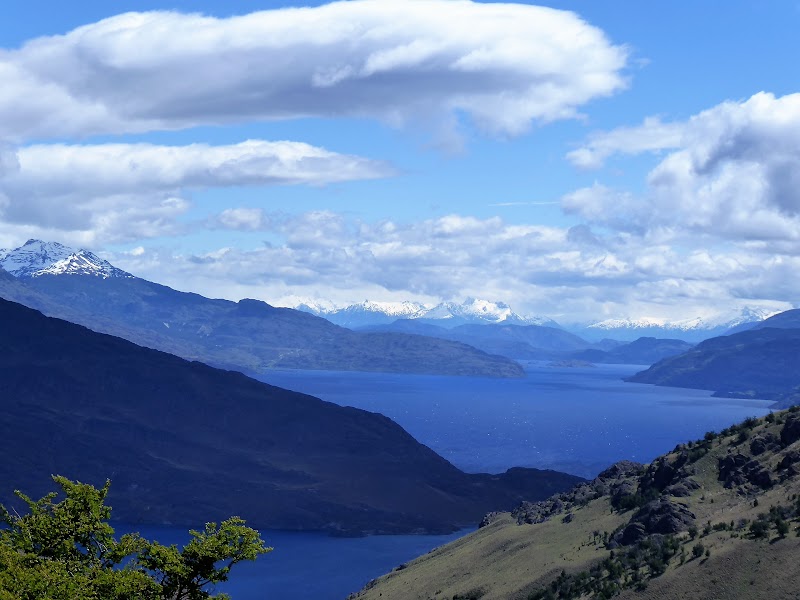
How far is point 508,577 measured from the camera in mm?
114688

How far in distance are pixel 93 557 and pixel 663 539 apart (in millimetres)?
66929

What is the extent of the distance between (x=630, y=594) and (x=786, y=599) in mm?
15931

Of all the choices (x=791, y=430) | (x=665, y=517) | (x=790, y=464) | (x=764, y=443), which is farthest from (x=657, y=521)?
(x=791, y=430)

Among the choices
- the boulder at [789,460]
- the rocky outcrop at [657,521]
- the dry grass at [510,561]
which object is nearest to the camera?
the rocky outcrop at [657,521]

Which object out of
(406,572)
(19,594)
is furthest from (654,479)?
(19,594)

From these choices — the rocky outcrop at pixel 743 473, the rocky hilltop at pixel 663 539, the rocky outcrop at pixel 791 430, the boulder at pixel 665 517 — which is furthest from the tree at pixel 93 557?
the rocky outcrop at pixel 791 430

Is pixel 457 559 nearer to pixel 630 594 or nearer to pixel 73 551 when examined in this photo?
pixel 630 594

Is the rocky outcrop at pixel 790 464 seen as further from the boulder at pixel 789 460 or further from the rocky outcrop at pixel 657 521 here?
the rocky outcrop at pixel 657 521

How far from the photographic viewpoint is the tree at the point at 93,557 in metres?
44.1

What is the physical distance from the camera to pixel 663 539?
100562 mm

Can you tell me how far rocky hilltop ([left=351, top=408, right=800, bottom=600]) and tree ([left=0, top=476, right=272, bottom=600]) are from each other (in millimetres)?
51397

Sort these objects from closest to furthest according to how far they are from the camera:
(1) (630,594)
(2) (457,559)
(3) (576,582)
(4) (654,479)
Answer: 1. (1) (630,594)
2. (3) (576,582)
3. (4) (654,479)
4. (2) (457,559)

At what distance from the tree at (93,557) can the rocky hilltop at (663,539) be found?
5140 centimetres

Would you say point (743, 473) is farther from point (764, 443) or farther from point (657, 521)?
point (657, 521)
